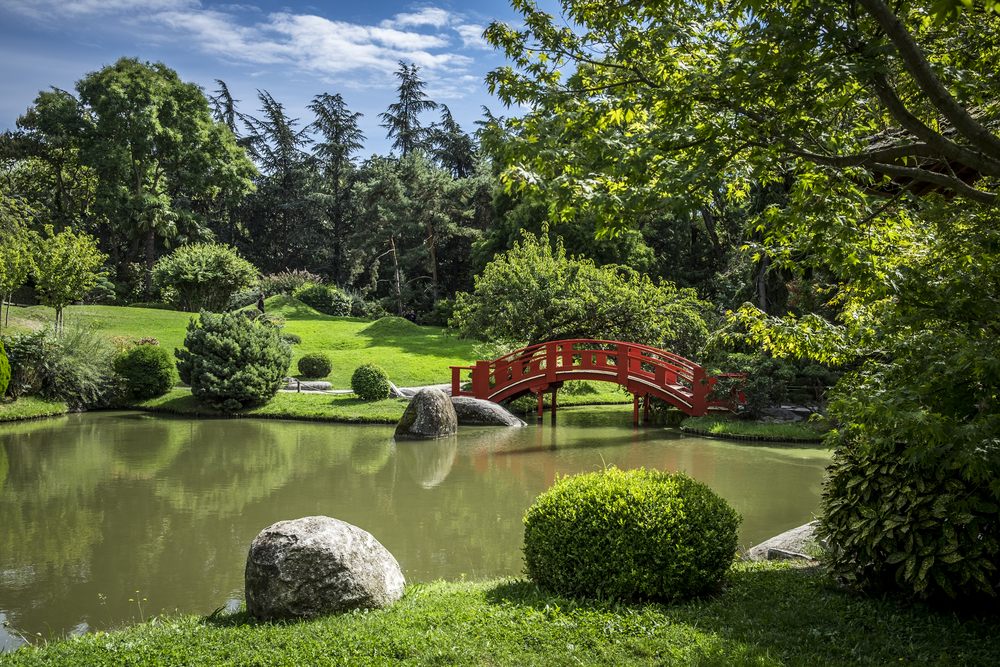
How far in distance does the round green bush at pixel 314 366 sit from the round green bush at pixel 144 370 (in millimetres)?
4143

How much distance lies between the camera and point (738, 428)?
15.2 metres

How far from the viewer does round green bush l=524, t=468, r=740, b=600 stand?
466 centimetres

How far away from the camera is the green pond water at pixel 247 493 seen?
6379 millimetres

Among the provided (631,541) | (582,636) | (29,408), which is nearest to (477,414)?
(29,408)

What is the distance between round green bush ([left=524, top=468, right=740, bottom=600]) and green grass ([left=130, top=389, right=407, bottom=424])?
12.7 metres

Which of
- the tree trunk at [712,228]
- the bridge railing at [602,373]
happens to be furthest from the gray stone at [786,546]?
the tree trunk at [712,228]

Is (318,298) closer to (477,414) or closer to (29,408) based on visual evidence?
(29,408)

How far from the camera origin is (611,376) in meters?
17.2

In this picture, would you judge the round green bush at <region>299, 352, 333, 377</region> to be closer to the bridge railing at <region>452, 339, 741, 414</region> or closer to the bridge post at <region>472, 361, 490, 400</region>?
the bridge railing at <region>452, 339, 741, 414</region>

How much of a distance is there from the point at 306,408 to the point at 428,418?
15.2 feet

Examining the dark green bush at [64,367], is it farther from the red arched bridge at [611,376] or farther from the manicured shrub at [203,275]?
the red arched bridge at [611,376]

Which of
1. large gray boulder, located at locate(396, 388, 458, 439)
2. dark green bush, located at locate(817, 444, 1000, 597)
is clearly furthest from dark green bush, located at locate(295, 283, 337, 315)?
dark green bush, located at locate(817, 444, 1000, 597)

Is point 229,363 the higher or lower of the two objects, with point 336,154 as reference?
lower

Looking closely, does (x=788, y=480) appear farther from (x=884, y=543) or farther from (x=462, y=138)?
(x=462, y=138)
